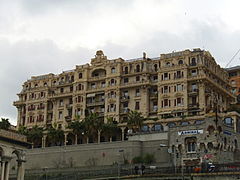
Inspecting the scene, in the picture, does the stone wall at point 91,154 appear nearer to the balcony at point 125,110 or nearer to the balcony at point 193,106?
the balcony at point 193,106

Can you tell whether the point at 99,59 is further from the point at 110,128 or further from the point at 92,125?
the point at 92,125

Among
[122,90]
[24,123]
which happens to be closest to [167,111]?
[122,90]

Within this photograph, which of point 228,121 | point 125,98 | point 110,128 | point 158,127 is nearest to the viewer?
point 228,121

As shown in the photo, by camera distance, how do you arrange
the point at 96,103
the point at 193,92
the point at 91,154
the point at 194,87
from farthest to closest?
the point at 96,103 → the point at 194,87 → the point at 193,92 → the point at 91,154

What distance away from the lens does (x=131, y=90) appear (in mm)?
125625

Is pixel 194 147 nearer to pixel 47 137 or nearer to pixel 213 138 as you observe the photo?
pixel 213 138

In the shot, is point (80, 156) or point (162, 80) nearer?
point (80, 156)

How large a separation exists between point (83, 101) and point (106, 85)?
800cm

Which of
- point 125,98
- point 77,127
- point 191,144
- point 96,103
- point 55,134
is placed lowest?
point 191,144

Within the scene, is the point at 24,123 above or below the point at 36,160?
above

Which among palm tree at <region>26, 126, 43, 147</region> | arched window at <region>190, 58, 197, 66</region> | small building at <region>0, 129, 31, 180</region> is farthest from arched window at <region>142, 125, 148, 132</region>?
small building at <region>0, 129, 31, 180</region>

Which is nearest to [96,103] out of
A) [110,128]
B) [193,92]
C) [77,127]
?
[77,127]

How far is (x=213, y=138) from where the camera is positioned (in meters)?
91.2

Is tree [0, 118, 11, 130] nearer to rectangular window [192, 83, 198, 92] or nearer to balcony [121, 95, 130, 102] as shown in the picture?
balcony [121, 95, 130, 102]
